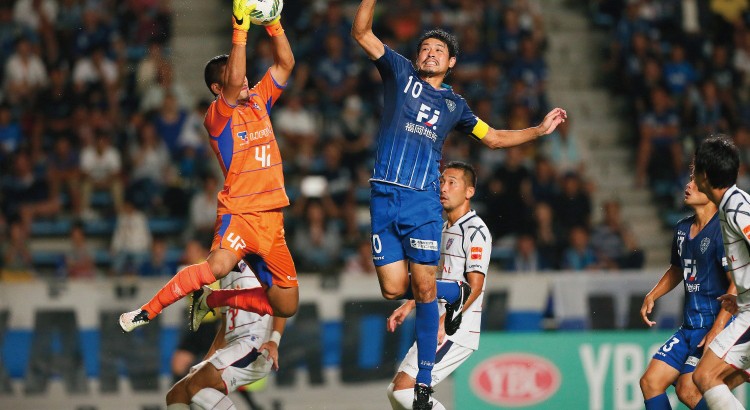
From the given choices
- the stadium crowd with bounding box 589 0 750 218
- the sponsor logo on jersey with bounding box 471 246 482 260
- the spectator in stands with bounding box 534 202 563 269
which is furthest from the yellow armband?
the stadium crowd with bounding box 589 0 750 218

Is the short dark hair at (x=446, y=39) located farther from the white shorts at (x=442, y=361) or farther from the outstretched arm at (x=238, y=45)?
the white shorts at (x=442, y=361)

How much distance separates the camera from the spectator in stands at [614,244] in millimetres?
13859

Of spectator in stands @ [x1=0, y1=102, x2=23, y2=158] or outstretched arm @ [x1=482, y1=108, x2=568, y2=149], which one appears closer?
outstretched arm @ [x1=482, y1=108, x2=568, y2=149]

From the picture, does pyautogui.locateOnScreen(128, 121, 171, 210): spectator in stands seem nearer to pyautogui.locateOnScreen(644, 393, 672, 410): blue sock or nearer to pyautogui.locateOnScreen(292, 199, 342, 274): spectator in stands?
pyautogui.locateOnScreen(292, 199, 342, 274): spectator in stands

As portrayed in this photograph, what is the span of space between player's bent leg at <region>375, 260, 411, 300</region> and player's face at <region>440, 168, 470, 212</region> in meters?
0.86

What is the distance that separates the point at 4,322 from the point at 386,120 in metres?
5.64

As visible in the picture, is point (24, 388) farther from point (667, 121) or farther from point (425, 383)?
point (667, 121)

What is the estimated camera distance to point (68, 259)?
13617 millimetres

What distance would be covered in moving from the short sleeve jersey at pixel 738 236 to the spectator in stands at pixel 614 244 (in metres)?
5.86

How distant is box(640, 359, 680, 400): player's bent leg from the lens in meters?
8.34

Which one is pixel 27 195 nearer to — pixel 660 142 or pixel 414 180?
pixel 414 180

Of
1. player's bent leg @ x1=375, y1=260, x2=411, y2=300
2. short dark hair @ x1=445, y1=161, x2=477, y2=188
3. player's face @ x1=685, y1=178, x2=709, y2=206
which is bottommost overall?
player's bent leg @ x1=375, y1=260, x2=411, y2=300

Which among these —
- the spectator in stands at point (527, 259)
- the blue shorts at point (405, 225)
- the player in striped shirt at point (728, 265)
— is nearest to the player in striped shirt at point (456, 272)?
the blue shorts at point (405, 225)

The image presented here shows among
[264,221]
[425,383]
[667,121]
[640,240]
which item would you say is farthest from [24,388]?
[667,121]
